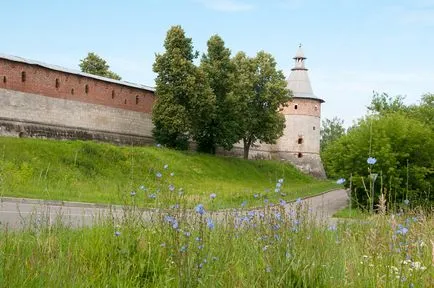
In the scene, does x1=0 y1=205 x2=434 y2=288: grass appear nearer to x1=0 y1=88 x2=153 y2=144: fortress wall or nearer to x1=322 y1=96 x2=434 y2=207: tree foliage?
x1=322 y1=96 x2=434 y2=207: tree foliage

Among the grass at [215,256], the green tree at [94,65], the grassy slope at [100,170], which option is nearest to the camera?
the grass at [215,256]

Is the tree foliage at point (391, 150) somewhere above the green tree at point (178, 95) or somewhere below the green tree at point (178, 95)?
below

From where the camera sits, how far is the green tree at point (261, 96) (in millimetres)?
43438

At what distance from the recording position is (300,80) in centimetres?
5844

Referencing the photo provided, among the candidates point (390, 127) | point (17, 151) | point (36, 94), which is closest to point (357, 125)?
point (390, 127)

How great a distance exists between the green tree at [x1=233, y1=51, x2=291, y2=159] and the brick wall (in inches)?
288

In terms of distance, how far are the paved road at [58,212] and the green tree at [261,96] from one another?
19.7 metres

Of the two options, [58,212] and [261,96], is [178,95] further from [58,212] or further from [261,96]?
[58,212]

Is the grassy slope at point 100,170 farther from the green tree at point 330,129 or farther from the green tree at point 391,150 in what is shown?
the green tree at point 330,129

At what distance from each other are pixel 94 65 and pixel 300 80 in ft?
61.7

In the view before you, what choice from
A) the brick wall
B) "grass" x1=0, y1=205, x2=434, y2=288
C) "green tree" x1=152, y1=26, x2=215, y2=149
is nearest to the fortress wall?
the brick wall

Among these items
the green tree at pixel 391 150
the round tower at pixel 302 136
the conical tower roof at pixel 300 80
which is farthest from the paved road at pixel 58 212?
the conical tower roof at pixel 300 80

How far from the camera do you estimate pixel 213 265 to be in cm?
465

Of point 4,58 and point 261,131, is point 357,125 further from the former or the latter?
point 261,131
